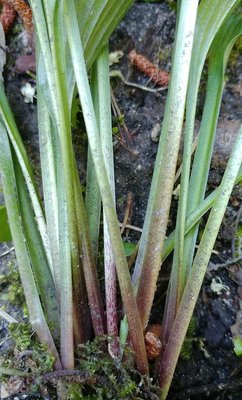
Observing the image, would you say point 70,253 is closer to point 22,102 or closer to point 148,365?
point 148,365

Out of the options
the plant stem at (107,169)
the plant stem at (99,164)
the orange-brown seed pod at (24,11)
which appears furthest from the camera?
the orange-brown seed pod at (24,11)

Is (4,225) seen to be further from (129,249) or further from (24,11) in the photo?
(24,11)

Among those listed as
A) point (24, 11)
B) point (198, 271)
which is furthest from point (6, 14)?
point (198, 271)

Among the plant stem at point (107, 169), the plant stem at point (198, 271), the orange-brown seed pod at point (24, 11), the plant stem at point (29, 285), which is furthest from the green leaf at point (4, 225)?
the orange-brown seed pod at point (24, 11)

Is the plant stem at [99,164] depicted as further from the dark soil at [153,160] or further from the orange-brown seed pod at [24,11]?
the orange-brown seed pod at [24,11]

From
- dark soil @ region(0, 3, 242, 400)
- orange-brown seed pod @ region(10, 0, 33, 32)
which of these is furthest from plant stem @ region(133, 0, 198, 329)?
orange-brown seed pod @ region(10, 0, 33, 32)
